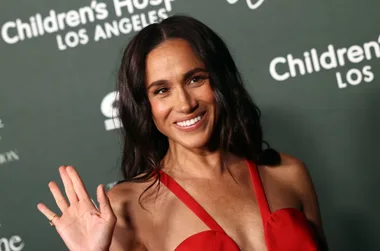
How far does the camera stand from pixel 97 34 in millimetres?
2932

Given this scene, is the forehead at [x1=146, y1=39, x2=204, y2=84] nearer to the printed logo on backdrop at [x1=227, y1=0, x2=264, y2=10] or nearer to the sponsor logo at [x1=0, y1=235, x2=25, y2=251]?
the printed logo on backdrop at [x1=227, y1=0, x2=264, y2=10]

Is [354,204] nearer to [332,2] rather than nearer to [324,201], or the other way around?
[324,201]

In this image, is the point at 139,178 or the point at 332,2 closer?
the point at 139,178

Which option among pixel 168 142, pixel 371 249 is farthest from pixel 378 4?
pixel 168 142

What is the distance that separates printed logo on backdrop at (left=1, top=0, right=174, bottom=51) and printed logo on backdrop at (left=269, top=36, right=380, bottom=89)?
1.78 feet

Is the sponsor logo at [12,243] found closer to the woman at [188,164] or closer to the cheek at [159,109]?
the woman at [188,164]

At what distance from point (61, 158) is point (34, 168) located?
12 centimetres

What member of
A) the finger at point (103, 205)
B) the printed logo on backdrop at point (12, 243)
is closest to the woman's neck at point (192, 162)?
the finger at point (103, 205)

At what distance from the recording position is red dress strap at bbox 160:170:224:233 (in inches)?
76.8

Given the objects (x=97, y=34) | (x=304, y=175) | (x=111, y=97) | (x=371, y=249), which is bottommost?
(x=371, y=249)

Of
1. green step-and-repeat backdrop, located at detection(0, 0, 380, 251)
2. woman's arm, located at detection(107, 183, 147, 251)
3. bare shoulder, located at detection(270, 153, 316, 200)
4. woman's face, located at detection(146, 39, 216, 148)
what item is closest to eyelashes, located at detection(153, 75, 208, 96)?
woman's face, located at detection(146, 39, 216, 148)

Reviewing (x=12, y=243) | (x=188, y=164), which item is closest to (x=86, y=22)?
(x=12, y=243)

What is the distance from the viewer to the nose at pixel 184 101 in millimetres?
1921

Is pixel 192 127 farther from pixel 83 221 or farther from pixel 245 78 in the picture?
pixel 245 78
